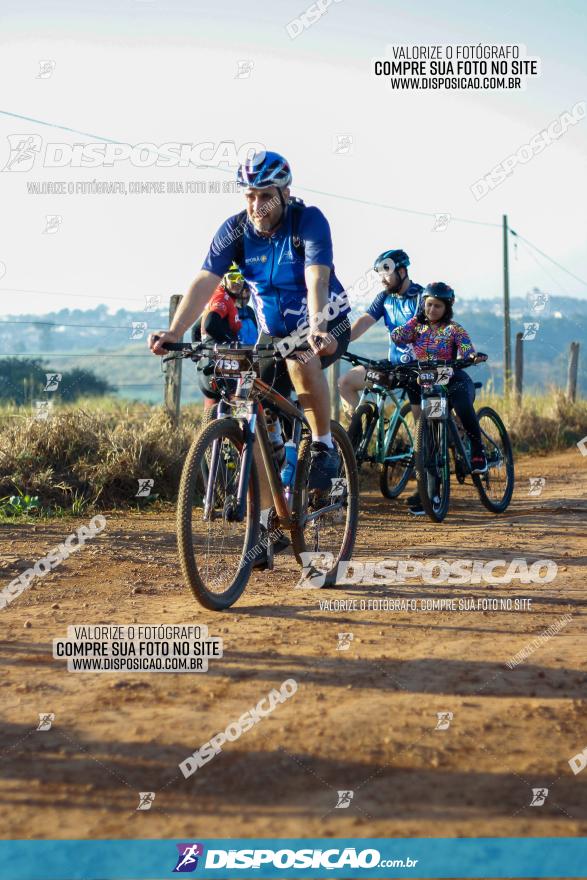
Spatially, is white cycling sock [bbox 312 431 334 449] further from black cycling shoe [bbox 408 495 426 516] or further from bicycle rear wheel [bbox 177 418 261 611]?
black cycling shoe [bbox 408 495 426 516]

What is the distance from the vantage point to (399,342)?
29.9 ft

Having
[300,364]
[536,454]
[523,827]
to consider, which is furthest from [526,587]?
[536,454]

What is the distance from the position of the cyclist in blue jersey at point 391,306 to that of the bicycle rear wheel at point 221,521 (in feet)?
14.2

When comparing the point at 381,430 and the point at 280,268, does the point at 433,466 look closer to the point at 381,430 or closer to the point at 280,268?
the point at 381,430

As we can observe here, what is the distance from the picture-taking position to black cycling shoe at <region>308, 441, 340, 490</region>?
5.41 metres

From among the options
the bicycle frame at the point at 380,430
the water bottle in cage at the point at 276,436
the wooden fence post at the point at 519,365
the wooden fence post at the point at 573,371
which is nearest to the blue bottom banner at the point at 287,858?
the water bottle in cage at the point at 276,436

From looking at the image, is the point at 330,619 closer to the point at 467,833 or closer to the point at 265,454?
the point at 265,454

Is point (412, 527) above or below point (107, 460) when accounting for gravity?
below

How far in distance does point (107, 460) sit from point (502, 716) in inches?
232

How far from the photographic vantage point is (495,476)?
29.8 feet

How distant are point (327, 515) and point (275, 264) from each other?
144cm

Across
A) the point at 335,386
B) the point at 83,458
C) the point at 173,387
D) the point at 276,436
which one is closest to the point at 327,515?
the point at 276,436

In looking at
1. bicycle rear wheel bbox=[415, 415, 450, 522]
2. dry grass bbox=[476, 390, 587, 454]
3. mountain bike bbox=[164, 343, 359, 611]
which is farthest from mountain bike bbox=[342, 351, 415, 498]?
dry grass bbox=[476, 390, 587, 454]

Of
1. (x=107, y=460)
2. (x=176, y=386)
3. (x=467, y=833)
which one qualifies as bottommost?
(x=467, y=833)
